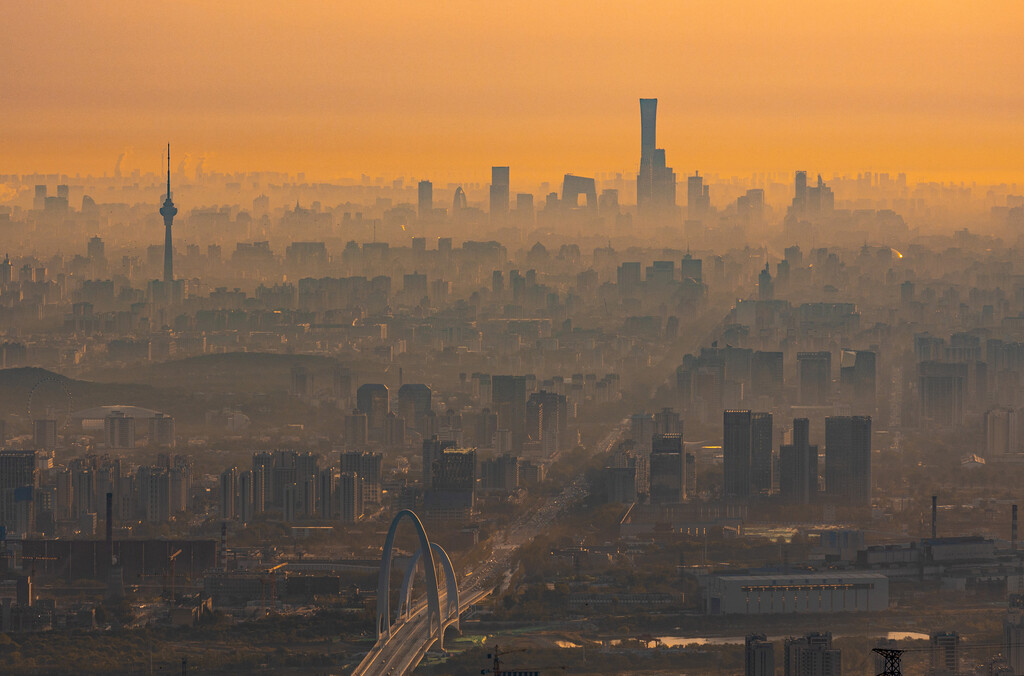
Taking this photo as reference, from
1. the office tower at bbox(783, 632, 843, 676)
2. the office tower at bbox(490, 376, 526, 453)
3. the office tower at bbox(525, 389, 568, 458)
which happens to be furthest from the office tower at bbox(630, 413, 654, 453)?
the office tower at bbox(783, 632, 843, 676)

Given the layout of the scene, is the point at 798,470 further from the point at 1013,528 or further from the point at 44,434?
the point at 44,434

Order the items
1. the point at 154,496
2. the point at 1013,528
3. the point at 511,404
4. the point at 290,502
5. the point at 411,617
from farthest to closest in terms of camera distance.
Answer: the point at 511,404 < the point at 290,502 < the point at 154,496 < the point at 1013,528 < the point at 411,617

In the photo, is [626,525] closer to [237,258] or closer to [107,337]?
[107,337]

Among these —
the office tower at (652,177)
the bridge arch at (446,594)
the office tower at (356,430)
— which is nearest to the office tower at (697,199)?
the office tower at (652,177)

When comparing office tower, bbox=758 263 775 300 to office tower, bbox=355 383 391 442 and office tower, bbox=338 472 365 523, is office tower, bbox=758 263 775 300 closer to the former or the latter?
office tower, bbox=355 383 391 442

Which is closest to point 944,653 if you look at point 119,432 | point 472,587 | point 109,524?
point 472,587
